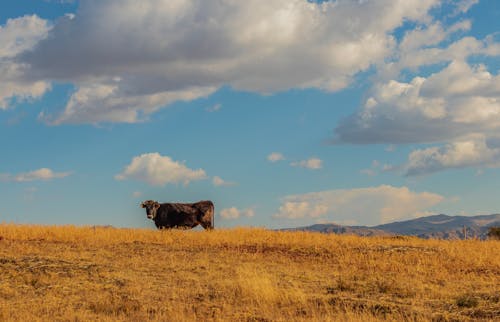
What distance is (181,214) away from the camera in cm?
3559

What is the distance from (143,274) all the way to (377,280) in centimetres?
752

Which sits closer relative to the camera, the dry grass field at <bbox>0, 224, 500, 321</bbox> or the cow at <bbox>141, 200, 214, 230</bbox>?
the dry grass field at <bbox>0, 224, 500, 321</bbox>

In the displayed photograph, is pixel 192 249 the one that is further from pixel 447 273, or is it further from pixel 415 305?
pixel 415 305

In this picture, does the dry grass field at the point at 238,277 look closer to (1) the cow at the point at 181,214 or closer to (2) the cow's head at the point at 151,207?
(1) the cow at the point at 181,214

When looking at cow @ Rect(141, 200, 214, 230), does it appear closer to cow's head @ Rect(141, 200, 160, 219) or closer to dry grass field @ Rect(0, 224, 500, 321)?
cow's head @ Rect(141, 200, 160, 219)

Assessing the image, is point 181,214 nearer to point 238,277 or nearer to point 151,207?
point 151,207

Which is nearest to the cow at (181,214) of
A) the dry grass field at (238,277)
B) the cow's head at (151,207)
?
the cow's head at (151,207)

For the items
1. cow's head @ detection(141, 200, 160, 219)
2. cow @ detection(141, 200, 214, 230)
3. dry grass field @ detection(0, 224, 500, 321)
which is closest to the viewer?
dry grass field @ detection(0, 224, 500, 321)

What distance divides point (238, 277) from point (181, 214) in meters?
17.9

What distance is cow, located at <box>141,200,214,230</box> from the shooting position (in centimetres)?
3559

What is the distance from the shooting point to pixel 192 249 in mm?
25172

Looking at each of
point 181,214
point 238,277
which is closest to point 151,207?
point 181,214

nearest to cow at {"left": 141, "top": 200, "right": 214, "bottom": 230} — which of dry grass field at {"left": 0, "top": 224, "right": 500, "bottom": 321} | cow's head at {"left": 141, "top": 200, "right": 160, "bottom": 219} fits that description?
cow's head at {"left": 141, "top": 200, "right": 160, "bottom": 219}

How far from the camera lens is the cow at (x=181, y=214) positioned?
35.6 metres
